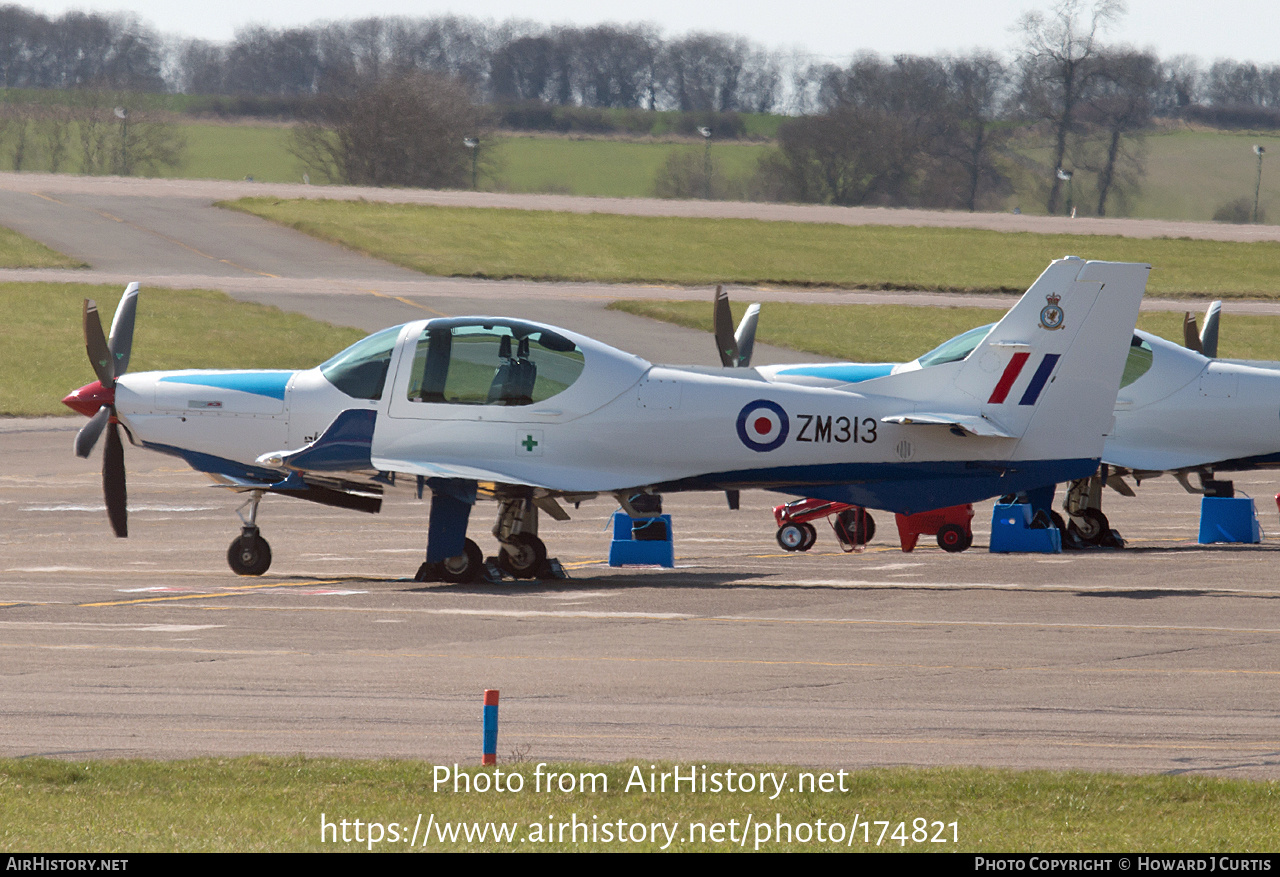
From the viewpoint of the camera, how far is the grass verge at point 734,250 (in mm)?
60094

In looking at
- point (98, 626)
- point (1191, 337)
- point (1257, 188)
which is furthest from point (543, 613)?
point (1257, 188)

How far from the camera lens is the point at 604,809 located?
7.62 m

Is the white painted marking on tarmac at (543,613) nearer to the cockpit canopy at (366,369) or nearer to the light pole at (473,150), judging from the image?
the cockpit canopy at (366,369)

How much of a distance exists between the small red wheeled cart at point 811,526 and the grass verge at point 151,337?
23.5 meters

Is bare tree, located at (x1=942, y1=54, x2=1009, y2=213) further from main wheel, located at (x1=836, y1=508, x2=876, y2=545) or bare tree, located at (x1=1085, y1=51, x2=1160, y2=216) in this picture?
main wheel, located at (x1=836, y1=508, x2=876, y2=545)

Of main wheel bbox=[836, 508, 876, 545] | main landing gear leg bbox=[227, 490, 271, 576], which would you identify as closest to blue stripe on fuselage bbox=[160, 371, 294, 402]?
main landing gear leg bbox=[227, 490, 271, 576]

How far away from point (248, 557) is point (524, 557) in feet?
9.92

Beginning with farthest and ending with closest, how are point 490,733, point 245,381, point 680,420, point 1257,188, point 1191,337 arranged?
point 1257,188, point 1191,337, point 245,381, point 680,420, point 490,733

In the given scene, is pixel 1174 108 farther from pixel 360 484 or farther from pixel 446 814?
pixel 446 814

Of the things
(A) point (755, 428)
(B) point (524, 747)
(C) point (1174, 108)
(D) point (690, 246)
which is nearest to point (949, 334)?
(D) point (690, 246)

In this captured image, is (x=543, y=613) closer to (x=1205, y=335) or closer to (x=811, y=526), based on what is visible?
(x=811, y=526)

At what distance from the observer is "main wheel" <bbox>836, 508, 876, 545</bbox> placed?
20.9 m

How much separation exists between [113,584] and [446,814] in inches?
404

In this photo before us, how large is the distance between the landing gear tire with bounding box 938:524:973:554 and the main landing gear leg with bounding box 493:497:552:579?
5.77 meters
